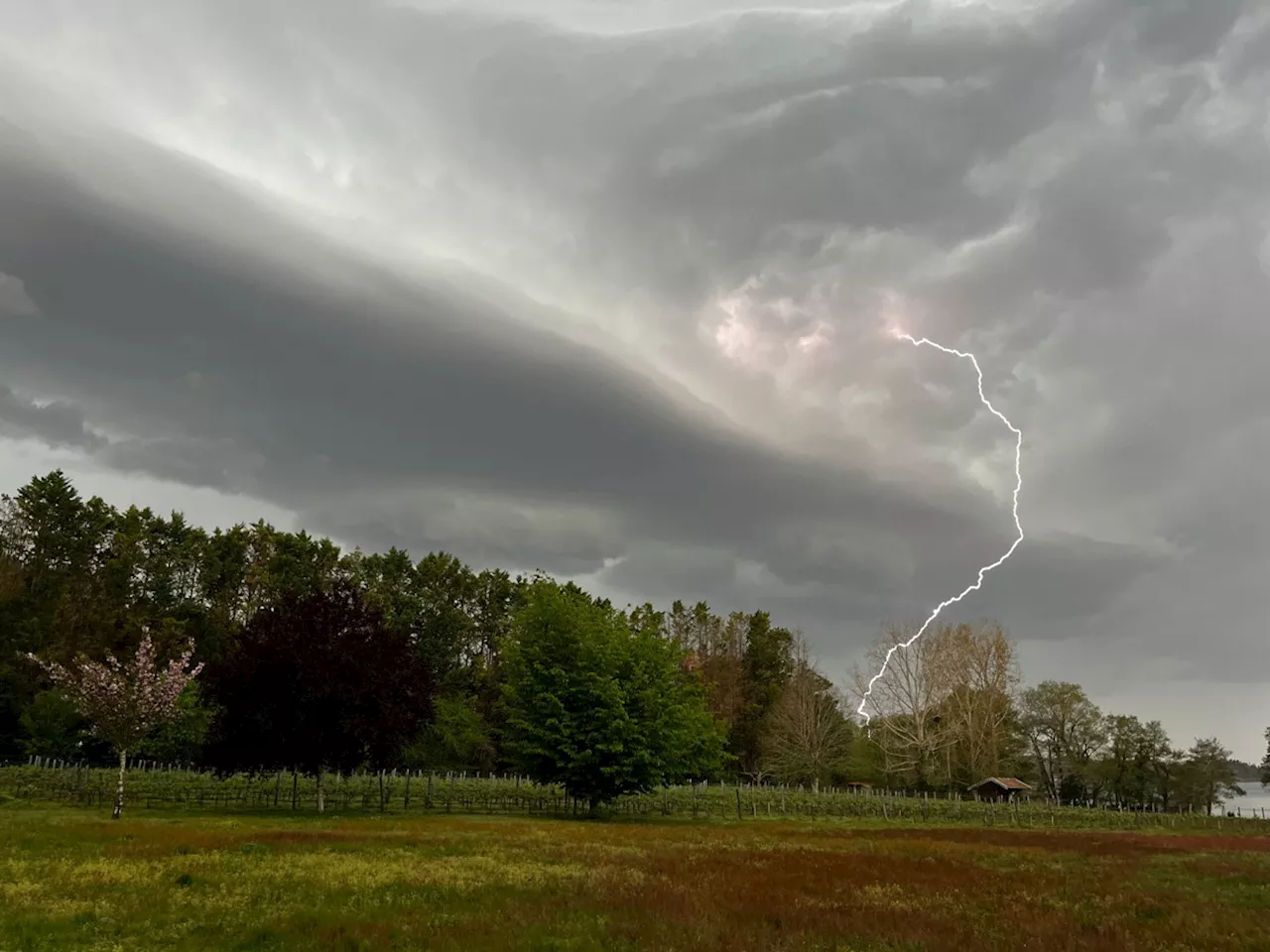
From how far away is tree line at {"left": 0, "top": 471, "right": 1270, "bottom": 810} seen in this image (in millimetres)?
49938

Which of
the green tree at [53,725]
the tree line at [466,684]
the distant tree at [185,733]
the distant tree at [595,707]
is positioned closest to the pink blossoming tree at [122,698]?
the tree line at [466,684]

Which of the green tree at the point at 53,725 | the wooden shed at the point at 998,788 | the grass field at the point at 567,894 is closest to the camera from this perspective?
the grass field at the point at 567,894

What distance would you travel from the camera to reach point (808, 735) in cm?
11219

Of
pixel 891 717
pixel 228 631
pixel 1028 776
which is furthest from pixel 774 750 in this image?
pixel 228 631

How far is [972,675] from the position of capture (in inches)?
4254

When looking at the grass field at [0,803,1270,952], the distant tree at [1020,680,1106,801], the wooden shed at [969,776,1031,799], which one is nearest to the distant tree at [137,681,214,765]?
the grass field at [0,803,1270,952]

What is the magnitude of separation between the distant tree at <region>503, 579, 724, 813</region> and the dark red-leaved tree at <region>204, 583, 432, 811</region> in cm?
1053

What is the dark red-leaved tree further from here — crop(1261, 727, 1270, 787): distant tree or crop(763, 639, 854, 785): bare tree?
crop(1261, 727, 1270, 787): distant tree

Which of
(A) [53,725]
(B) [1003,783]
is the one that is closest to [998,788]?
(B) [1003,783]

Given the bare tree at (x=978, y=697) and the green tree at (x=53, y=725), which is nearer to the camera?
the green tree at (x=53, y=725)

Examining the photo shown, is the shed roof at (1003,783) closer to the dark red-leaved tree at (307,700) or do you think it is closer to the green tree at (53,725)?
the dark red-leaved tree at (307,700)

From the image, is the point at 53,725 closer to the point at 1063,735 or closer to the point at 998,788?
the point at 998,788

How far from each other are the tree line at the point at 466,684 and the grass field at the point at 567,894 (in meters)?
16.9

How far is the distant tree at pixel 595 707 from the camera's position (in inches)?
2245
